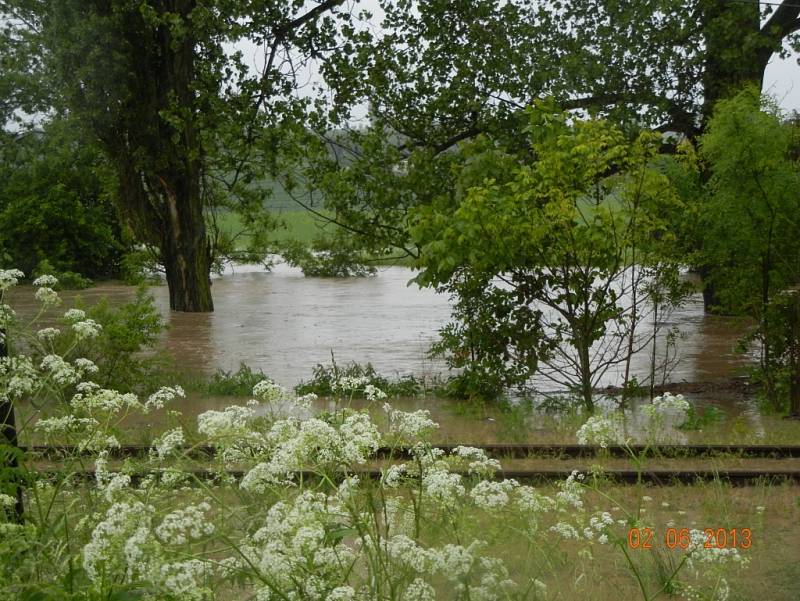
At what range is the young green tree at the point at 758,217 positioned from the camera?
1227 cm

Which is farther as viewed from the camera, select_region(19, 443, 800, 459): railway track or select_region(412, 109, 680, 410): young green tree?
select_region(412, 109, 680, 410): young green tree

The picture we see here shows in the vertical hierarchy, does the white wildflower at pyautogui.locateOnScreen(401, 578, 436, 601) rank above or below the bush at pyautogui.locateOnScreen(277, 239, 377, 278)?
above

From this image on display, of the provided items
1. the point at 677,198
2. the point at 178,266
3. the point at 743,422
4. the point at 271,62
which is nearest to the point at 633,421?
the point at 743,422

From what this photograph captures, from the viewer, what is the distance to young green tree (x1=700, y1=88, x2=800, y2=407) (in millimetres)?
12273

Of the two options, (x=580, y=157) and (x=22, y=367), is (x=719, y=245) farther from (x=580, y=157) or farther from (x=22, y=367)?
(x=22, y=367)

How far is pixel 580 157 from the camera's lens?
12.2 m

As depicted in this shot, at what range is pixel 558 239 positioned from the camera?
40.5 ft

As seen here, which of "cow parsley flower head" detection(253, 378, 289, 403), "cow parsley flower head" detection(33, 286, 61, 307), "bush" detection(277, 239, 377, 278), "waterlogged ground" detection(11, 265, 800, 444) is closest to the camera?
"cow parsley flower head" detection(253, 378, 289, 403)

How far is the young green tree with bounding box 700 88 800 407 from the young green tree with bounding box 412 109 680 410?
69 cm

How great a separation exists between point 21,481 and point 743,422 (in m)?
8.86

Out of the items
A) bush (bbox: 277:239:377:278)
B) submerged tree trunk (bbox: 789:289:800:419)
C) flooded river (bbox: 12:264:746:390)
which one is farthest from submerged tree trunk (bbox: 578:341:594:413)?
bush (bbox: 277:239:377:278)

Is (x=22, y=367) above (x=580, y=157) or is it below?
below

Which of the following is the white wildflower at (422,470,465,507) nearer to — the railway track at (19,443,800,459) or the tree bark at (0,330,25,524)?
the tree bark at (0,330,25,524)
